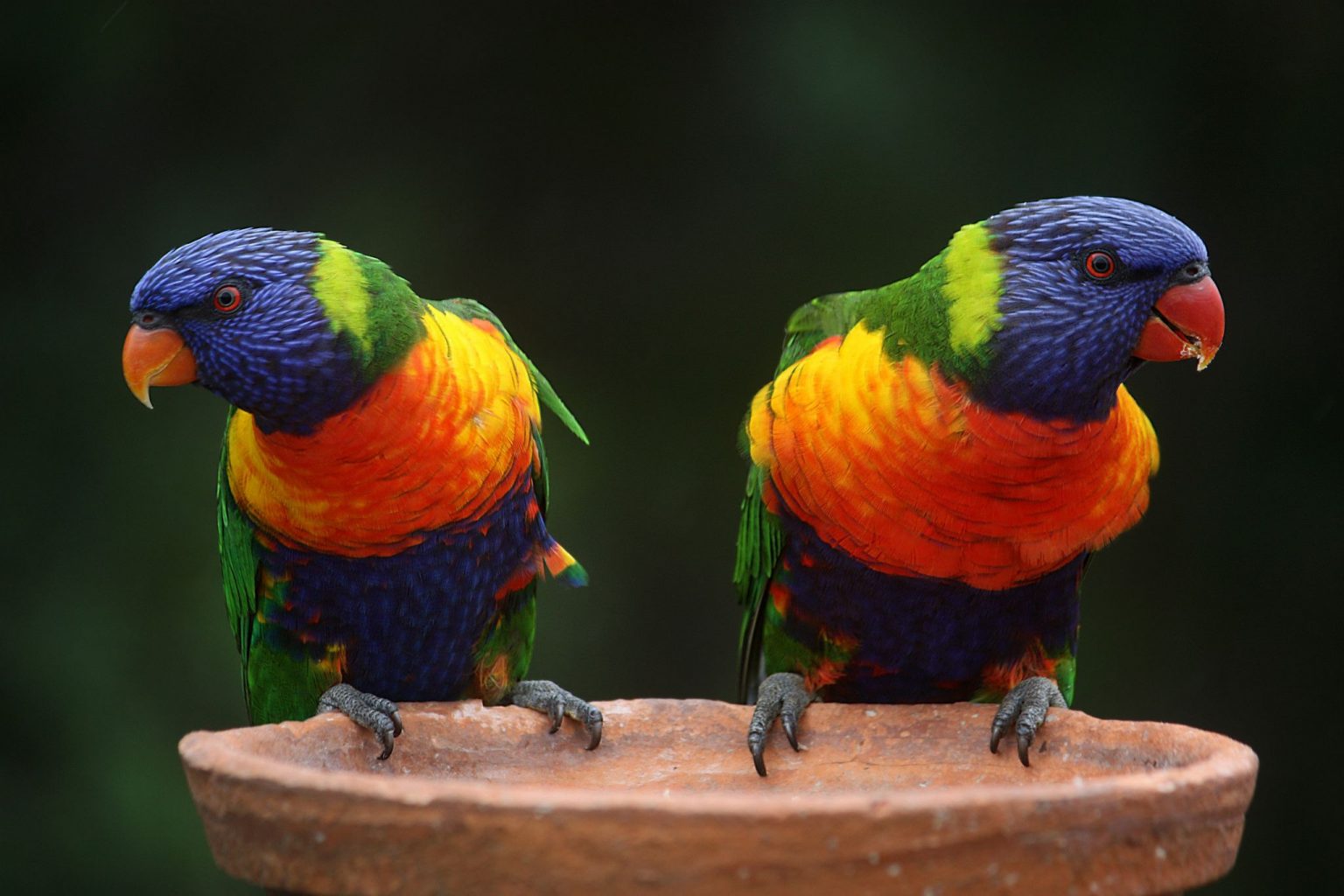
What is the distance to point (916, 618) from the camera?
215 cm

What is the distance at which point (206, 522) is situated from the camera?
375 cm

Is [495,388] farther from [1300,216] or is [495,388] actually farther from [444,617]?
[1300,216]

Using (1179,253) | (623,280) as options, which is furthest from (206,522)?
(1179,253)

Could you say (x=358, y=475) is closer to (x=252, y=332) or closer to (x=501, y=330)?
(x=252, y=332)

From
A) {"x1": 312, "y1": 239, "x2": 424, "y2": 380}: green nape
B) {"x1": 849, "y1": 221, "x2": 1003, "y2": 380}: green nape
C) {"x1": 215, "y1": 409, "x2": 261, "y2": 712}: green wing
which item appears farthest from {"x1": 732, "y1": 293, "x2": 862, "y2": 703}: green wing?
{"x1": 215, "y1": 409, "x2": 261, "y2": 712}: green wing

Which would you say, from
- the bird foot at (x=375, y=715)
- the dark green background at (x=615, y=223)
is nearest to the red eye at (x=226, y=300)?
the bird foot at (x=375, y=715)

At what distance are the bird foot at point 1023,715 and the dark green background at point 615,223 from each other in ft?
6.54

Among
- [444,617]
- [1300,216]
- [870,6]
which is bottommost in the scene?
[444,617]

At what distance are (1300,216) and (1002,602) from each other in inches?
78.4

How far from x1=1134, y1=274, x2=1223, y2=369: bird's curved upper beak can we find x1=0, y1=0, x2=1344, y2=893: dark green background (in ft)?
6.10

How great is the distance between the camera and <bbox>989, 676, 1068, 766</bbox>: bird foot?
178 cm

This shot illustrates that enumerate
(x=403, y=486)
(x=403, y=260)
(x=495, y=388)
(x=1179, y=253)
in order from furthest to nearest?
(x=403, y=260) → (x=495, y=388) → (x=403, y=486) → (x=1179, y=253)

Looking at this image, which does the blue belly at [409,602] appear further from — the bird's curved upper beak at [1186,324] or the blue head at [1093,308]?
the bird's curved upper beak at [1186,324]

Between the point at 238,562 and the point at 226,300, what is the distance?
51 cm
